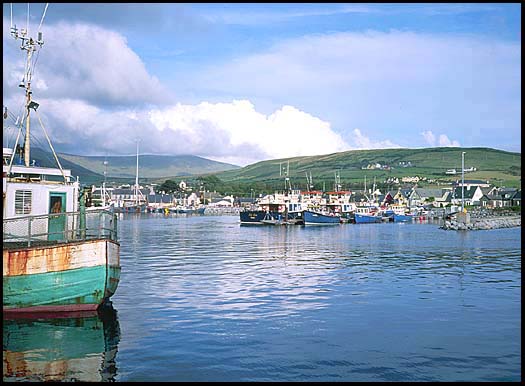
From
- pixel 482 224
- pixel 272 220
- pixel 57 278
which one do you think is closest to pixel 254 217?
pixel 272 220

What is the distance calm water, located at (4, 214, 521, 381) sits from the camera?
50.2 feet

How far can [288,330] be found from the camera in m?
19.6

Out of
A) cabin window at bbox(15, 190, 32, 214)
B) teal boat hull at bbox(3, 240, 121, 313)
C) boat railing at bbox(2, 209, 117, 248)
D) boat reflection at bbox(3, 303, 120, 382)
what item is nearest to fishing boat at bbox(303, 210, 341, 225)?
boat railing at bbox(2, 209, 117, 248)

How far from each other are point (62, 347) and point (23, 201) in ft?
22.6

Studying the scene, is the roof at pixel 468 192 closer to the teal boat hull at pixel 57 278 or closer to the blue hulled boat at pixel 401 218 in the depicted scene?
the blue hulled boat at pixel 401 218

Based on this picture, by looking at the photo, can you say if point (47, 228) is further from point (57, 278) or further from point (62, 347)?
point (62, 347)

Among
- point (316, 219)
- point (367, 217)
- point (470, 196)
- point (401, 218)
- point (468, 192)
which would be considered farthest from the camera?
point (468, 192)

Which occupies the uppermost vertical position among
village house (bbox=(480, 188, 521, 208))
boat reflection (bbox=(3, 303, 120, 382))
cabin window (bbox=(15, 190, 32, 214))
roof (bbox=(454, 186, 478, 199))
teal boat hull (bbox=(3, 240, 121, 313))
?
roof (bbox=(454, 186, 478, 199))

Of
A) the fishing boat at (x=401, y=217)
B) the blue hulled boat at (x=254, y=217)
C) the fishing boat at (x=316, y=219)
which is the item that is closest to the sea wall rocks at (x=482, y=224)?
the fishing boat at (x=316, y=219)

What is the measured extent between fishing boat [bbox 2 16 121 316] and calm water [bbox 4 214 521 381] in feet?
2.60

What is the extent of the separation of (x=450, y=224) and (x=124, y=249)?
5586cm

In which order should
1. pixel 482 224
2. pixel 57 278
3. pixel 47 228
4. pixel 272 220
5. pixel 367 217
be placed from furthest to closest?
1. pixel 367 217
2. pixel 272 220
3. pixel 482 224
4. pixel 47 228
5. pixel 57 278

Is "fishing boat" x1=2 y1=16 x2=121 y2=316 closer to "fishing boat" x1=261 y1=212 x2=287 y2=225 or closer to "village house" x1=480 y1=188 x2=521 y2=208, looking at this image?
"fishing boat" x1=261 y1=212 x2=287 y2=225

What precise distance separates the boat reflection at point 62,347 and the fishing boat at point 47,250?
0.57 m
